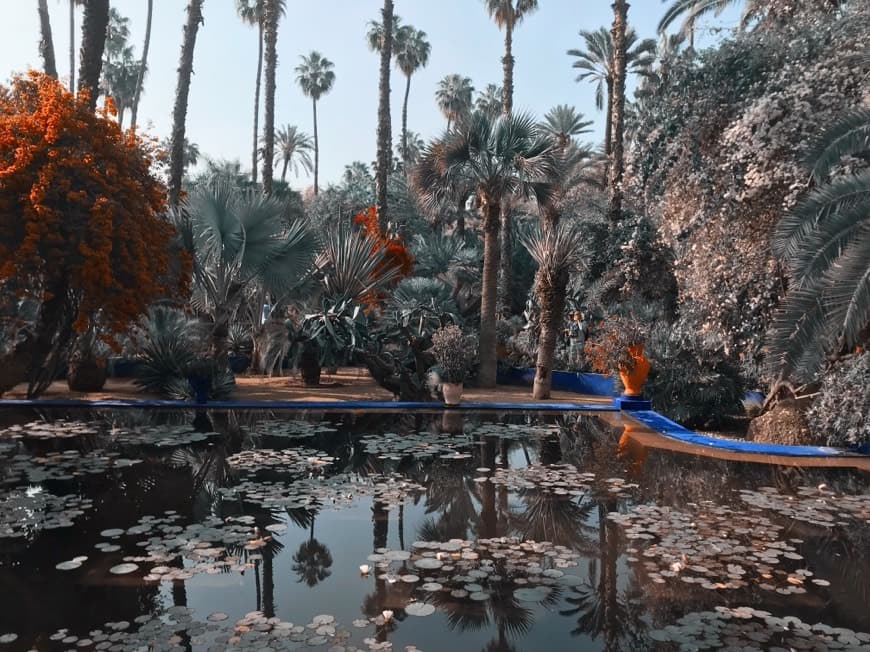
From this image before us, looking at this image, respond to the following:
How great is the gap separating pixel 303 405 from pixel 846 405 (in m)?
9.40

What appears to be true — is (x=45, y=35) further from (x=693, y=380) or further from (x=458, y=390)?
(x=693, y=380)

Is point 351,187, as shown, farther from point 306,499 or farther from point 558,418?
point 306,499

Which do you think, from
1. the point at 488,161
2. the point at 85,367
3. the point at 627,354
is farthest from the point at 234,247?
the point at 627,354

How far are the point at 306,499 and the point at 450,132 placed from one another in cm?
1146

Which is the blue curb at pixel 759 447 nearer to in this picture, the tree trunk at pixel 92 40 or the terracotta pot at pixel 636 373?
the terracotta pot at pixel 636 373

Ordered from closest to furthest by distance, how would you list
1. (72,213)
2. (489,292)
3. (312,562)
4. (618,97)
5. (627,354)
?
(312,562) < (72,213) < (627,354) < (489,292) < (618,97)

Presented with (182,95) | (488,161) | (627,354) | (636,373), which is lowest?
(636,373)

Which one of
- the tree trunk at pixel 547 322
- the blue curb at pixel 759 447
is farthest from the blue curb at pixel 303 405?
the blue curb at pixel 759 447

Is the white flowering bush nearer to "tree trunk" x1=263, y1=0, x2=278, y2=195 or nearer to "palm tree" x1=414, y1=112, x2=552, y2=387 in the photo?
"palm tree" x1=414, y1=112, x2=552, y2=387

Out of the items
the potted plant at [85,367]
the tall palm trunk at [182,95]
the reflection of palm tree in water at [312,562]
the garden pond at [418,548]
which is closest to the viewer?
the garden pond at [418,548]

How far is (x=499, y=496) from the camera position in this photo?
7.31m

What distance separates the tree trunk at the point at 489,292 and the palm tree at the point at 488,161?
0.10 ft

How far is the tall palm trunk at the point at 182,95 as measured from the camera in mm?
17594

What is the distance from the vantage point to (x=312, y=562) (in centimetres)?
537
